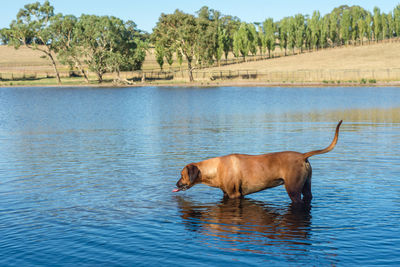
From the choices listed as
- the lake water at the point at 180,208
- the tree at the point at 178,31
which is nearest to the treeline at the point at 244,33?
the tree at the point at 178,31

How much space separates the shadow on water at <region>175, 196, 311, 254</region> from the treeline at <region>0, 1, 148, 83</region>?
10403cm

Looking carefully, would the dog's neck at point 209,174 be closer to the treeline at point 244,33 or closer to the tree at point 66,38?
the treeline at point 244,33

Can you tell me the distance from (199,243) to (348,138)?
17877 mm

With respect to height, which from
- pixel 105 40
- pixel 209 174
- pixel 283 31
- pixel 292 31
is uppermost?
pixel 283 31

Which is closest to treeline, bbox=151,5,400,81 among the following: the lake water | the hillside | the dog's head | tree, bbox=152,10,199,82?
tree, bbox=152,10,199,82

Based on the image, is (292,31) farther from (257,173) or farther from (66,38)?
(257,173)

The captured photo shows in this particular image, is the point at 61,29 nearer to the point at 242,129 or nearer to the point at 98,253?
the point at 242,129

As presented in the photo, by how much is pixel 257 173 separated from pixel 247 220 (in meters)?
1.30

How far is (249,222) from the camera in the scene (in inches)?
465

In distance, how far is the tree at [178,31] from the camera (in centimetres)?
11450

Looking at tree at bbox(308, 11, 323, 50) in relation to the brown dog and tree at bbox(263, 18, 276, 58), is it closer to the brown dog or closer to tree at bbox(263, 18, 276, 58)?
tree at bbox(263, 18, 276, 58)

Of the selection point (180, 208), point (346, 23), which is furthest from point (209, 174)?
point (346, 23)

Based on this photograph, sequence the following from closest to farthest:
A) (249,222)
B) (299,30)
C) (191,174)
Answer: (249,222) < (191,174) < (299,30)

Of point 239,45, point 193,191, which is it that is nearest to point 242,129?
point 193,191
